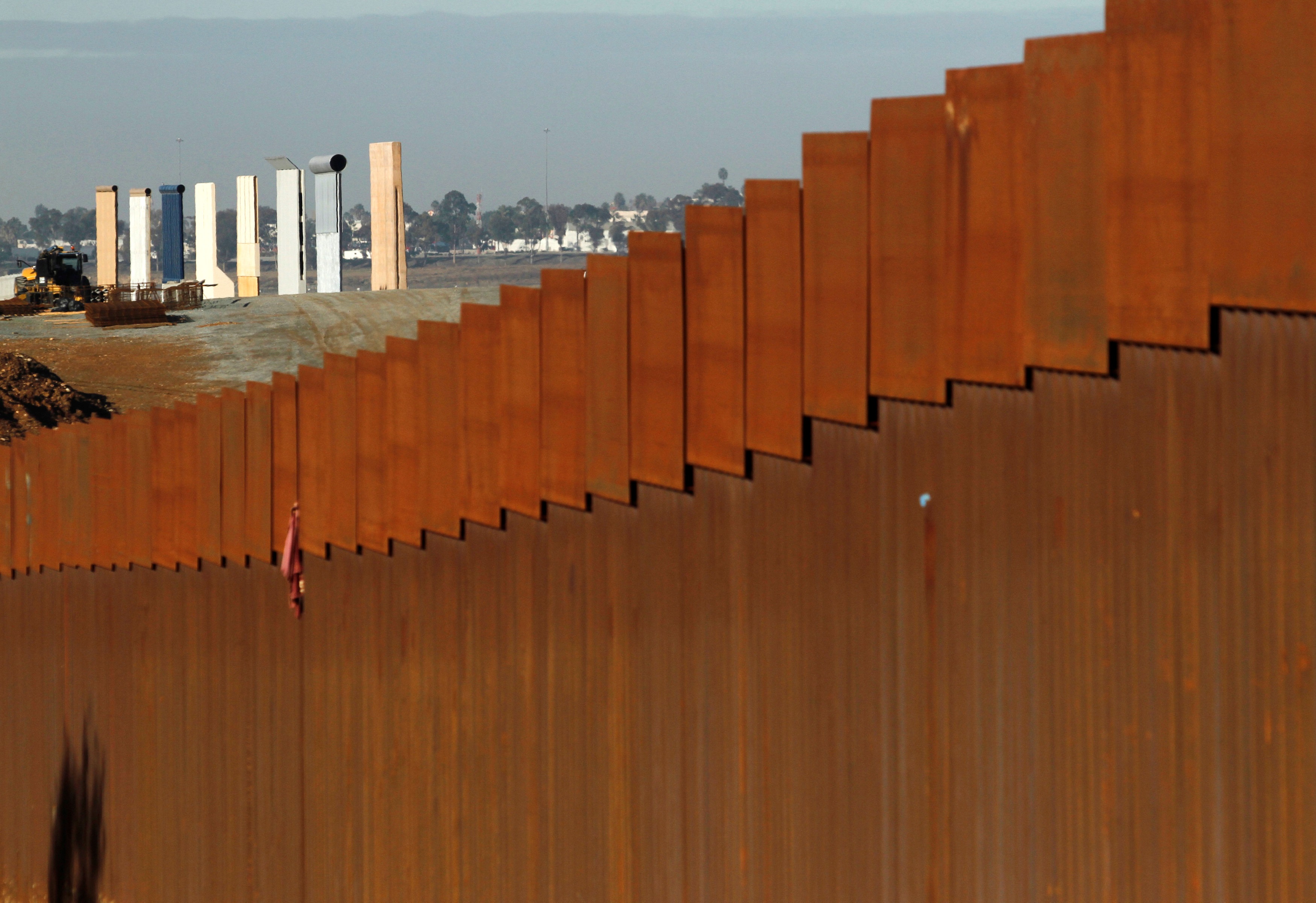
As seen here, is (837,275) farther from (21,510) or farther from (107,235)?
(107,235)

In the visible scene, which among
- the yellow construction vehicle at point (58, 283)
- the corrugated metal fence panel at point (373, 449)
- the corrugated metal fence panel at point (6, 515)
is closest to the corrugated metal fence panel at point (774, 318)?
the corrugated metal fence panel at point (373, 449)

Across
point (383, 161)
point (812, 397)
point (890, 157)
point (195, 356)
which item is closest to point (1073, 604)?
point (812, 397)

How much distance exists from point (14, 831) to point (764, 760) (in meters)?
11.2

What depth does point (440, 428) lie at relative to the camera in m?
11.2

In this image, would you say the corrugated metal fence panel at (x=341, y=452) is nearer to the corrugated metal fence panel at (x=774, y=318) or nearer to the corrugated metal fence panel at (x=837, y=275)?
the corrugated metal fence panel at (x=774, y=318)

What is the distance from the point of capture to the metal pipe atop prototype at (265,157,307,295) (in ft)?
215

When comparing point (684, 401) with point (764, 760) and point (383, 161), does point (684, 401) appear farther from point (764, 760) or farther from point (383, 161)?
point (383, 161)

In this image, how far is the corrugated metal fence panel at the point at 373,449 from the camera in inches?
462

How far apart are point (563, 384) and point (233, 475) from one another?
4.57 m

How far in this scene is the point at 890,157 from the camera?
799cm

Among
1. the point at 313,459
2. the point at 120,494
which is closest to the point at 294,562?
the point at 313,459

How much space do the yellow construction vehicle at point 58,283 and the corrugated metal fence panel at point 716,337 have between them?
6289 cm

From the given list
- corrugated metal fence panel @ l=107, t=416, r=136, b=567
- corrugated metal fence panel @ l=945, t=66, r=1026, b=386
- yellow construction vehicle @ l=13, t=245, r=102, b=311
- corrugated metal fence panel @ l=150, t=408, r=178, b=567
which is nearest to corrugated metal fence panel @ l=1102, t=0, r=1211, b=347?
corrugated metal fence panel @ l=945, t=66, r=1026, b=386

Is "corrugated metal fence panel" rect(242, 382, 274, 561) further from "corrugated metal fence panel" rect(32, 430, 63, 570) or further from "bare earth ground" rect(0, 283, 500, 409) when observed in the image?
"bare earth ground" rect(0, 283, 500, 409)
